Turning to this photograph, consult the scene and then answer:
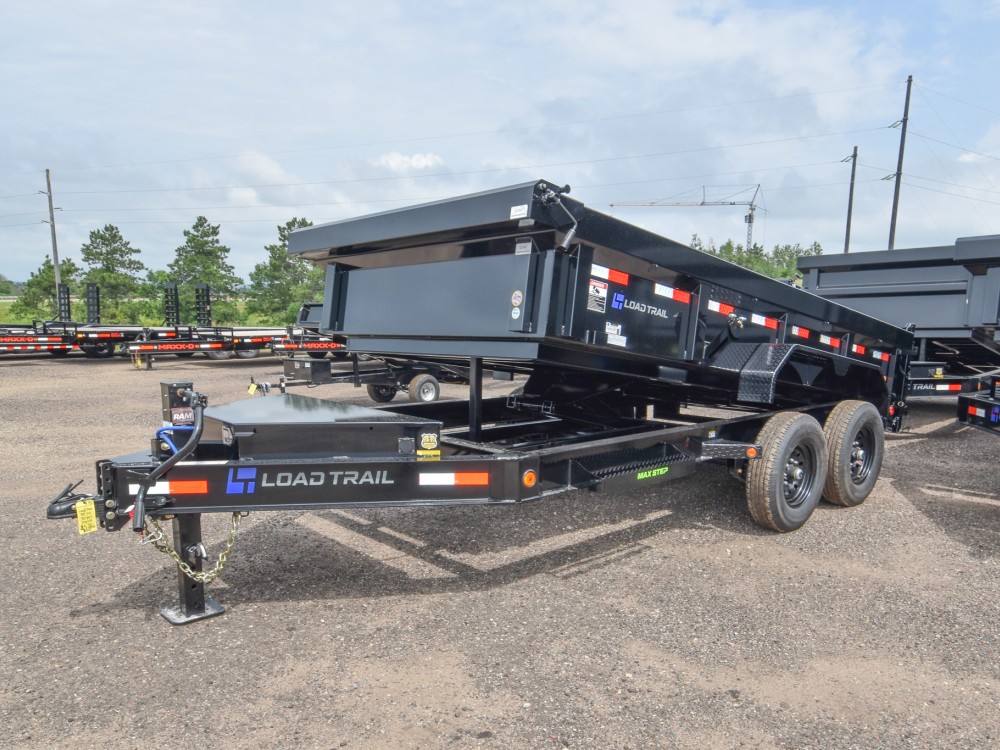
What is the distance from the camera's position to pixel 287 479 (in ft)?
10.1

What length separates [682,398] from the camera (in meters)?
5.49

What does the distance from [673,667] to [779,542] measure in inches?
75.5

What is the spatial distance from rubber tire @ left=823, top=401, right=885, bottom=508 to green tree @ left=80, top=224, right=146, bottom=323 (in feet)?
124

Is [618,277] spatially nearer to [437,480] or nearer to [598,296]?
[598,296]

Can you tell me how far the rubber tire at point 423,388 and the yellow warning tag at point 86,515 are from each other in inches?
282

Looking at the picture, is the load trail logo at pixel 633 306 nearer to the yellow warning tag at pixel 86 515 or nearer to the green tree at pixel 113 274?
the yellow warning tag at pixel 86 515

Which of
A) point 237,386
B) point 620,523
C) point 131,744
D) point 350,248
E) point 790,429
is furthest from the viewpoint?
point 237,386

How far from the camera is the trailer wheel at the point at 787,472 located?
4.46 metres

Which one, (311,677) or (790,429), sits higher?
(790,429)

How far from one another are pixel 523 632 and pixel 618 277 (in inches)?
70.6

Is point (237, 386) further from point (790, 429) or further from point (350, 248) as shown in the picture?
point (790, 429)

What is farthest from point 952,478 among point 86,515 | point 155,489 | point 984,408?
point 86,515

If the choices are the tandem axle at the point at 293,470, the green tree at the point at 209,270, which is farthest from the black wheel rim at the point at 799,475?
the green tree at the point at 209,270

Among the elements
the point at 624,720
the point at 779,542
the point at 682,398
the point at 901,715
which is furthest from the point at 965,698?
the point at 682,398
